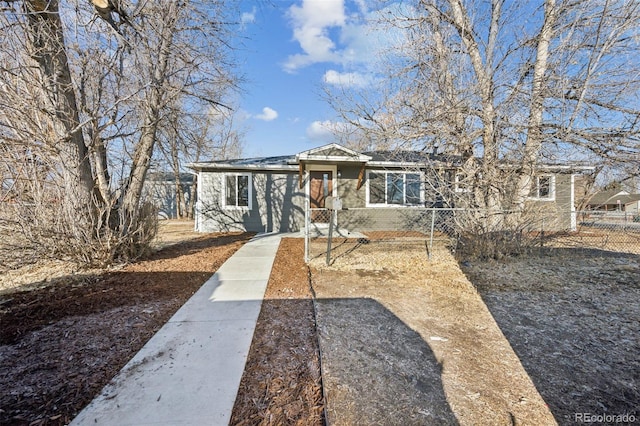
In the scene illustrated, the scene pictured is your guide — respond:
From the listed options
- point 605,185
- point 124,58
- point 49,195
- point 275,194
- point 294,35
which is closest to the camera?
point 49,195

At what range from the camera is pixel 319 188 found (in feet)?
35.1

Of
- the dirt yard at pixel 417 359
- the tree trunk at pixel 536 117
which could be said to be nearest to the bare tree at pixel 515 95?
the tree trunk at pixel 536 117

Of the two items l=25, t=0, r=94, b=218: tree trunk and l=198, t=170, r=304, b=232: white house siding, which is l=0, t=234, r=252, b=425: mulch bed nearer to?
l=25, t=0, r=94, b=218: tree trunk

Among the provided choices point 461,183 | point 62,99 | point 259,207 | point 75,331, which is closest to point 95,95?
point 62,99

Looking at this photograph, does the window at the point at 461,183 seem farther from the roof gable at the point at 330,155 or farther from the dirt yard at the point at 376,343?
the roof gable at the point at 330,155

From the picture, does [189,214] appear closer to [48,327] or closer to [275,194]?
[275,194]

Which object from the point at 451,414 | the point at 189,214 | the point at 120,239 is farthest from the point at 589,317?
the point at 189,214

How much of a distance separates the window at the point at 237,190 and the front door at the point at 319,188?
2465 mm

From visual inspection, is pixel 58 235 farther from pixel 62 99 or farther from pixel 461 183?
pixel 461 183

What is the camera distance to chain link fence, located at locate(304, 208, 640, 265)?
6293 millimetres

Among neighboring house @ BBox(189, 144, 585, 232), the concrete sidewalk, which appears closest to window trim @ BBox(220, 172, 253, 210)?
neighboring house @ BBox(189, 144, 585, 232)

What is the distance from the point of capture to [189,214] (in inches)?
835

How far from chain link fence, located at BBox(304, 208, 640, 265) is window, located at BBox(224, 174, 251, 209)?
275 centimetres

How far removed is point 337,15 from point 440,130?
4.59 meters
